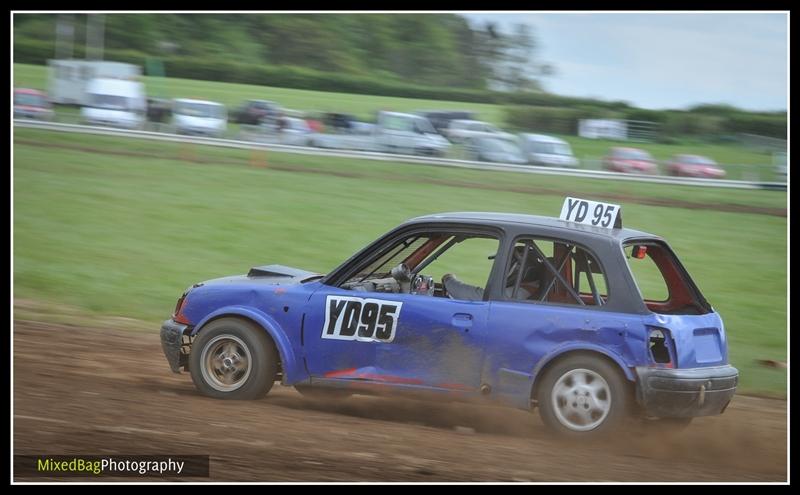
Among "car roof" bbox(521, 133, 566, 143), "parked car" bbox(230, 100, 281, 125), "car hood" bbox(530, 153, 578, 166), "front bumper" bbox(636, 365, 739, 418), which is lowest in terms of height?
"front bumper" bbox(636, 365, 739, 418)

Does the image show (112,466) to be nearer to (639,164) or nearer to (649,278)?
(649,278)

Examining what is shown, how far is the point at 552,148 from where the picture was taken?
16.4 meters

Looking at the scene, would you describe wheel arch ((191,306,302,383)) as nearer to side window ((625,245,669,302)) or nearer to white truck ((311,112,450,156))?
side window ((625,245,669,302))

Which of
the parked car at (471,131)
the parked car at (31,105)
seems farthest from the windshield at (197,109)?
the parked car at (471,131)

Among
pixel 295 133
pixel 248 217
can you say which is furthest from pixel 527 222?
pixel 295 133

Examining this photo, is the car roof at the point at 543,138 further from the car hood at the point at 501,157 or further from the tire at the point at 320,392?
the tire at the point at 320,392

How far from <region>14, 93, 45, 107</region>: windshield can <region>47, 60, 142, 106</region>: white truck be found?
176 millimetres

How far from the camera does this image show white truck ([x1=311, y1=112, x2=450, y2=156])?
16172 mm

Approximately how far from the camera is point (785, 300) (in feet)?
41.9

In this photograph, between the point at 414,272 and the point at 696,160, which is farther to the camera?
the point at 696,160

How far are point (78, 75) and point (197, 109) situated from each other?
6.78ft

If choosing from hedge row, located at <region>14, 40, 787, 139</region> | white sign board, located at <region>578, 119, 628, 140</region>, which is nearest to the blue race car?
hedge row, located at <region>14, 40, 787, 139</region>
